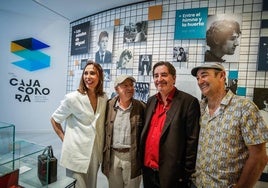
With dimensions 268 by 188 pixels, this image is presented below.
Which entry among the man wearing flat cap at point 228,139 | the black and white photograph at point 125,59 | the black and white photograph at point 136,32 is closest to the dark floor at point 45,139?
the black and white photograph at point 125,59

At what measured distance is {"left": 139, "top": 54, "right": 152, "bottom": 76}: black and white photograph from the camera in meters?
2.40

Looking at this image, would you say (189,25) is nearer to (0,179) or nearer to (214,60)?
(214,60)

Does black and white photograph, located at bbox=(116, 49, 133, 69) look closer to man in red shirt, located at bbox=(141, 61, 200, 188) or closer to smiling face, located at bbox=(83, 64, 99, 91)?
smiling face, located at bbox=(83, 64, 99, 91)

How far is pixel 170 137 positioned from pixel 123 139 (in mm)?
399

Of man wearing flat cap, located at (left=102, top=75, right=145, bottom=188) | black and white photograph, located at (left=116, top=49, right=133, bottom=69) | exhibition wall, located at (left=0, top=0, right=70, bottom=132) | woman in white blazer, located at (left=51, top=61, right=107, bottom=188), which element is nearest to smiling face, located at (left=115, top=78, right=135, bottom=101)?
man wearing flat cap, located at (left=102, top=75, right=145, bottom=188)

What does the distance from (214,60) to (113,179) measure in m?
1.63

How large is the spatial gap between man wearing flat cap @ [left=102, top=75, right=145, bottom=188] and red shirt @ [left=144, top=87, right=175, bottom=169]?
0.10 meters

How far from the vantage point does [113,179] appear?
4.97 feet

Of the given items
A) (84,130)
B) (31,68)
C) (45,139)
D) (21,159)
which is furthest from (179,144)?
(31,68)

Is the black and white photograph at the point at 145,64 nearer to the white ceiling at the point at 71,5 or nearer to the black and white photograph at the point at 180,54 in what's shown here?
the black and white photograph at the point at 180,54

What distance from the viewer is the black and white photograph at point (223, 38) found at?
191 centimetres

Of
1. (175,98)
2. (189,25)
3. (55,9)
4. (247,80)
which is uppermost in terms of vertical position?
(55,9)

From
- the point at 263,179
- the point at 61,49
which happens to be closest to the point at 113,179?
the point at 263,179

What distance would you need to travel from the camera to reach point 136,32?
8.14ft
